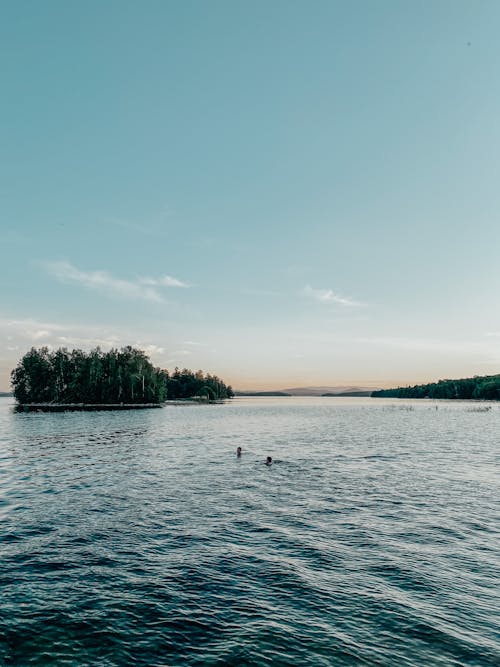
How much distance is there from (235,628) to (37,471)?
A: 37963 millimetres

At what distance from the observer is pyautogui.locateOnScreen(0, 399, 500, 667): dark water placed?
14.7m

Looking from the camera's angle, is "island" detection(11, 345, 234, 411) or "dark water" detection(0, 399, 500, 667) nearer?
"dark water" detection(0, 399, 500, 667)

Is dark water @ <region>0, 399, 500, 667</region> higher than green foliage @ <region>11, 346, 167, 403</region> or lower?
lower

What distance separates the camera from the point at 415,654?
14297 mm

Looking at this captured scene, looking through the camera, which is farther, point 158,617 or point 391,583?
point 391,583

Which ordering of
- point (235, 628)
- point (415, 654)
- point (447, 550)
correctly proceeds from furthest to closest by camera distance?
1. point (447, 550)
2. point (235, 628)
3. point (415, 654)

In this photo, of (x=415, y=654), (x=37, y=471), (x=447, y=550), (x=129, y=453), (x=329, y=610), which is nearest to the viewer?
(x=415, y=654)

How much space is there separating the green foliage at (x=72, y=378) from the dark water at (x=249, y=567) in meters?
151

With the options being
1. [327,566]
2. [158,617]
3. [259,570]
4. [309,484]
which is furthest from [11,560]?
[309,484]

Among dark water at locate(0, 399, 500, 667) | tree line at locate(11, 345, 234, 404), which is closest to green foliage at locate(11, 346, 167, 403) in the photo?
tree line at locate(11, 345, 234, 404)

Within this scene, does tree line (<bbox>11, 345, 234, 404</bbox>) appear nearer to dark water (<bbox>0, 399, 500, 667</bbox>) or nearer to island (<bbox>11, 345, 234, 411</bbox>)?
island (<bbox>11, 345, 234, 411</bbox>)

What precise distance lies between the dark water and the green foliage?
151 m

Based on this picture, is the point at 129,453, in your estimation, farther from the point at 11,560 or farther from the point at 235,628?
the point at 235,628

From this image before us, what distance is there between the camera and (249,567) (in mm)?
20875
